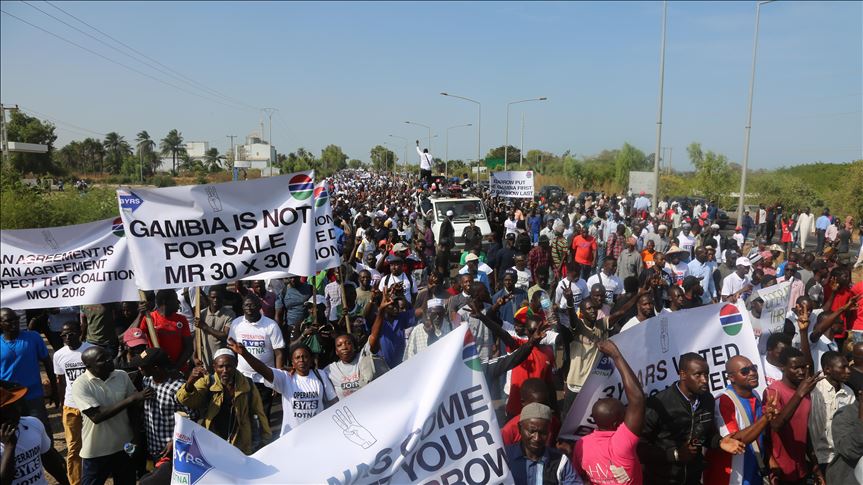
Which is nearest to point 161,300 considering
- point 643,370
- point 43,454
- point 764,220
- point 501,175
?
point 43,454

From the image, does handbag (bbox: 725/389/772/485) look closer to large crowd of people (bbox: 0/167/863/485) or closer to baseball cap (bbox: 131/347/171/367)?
large crowd of people (bbox: 0/167/863/485)

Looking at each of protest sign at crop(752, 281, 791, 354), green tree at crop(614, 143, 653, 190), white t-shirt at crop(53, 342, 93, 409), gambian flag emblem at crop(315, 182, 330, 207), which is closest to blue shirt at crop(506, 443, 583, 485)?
gambian flag emblem at crop(315, 182, 330, 207)

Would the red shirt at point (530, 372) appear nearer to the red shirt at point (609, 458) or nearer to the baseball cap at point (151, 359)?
the red shirt at point (609, 458)

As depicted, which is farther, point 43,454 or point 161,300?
point 161,300

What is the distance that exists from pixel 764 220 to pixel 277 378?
2525 cm

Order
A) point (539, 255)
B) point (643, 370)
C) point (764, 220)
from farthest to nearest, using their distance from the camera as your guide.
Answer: point (764, 220)
point (539, 255)
point (643, 370)

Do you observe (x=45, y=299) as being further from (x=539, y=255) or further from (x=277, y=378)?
(x=539, y=255)

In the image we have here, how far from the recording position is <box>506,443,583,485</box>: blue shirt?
11.7ft

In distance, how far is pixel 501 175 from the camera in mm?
20844

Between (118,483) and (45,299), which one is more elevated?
(45,299)

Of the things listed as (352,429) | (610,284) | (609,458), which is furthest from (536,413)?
(610,284)

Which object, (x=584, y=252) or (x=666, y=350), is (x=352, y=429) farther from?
(x=584, y=252)

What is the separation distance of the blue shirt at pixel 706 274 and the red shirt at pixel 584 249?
2148mm

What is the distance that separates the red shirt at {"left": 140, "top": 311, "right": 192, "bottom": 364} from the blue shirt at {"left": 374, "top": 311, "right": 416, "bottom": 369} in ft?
6.42
